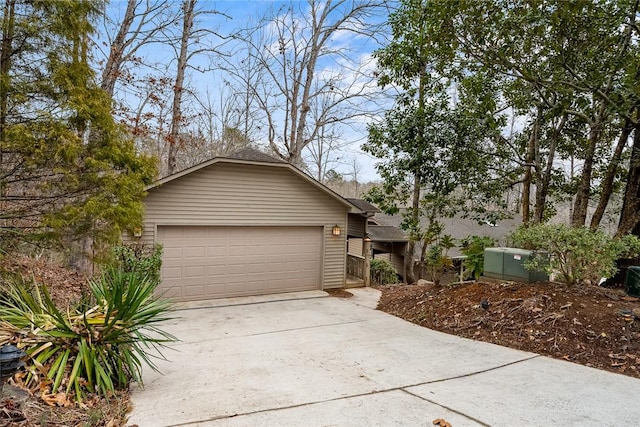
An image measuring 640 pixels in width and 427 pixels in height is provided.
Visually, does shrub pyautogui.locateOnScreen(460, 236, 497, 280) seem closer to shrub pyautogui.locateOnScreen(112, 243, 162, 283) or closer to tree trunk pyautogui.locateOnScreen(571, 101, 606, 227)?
tree trunk pyautogui.locateOnScreen(571, 101, 606, 227)

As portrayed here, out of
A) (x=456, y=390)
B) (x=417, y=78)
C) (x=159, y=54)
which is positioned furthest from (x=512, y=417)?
(x=159, y=54)

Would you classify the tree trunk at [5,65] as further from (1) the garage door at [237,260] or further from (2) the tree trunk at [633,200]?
(2) the tree trunk at [633,200]

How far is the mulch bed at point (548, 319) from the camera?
4.96m

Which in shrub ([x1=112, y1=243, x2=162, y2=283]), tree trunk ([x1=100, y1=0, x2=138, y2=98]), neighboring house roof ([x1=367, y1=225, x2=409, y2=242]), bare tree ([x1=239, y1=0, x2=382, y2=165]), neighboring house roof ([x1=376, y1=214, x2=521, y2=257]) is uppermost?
bare tree ([x1=239, y1=0, x2=382, y2=165])

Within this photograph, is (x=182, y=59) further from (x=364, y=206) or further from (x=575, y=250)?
(x=575, y=250)

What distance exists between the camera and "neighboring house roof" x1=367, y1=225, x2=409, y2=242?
14758 mm

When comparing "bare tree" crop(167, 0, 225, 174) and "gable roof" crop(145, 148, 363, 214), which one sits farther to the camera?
"bare tree" crop(167, 0, 225, 174)

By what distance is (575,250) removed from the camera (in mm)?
6035

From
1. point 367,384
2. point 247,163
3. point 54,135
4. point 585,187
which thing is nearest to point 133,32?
point 247,163

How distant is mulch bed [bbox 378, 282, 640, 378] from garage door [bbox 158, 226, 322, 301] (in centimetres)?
351

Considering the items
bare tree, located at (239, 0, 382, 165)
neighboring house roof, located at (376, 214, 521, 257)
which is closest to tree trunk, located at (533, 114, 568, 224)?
neighboring house roof, located at (376, 214, 521, 257)

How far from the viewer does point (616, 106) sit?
7027 millimetres

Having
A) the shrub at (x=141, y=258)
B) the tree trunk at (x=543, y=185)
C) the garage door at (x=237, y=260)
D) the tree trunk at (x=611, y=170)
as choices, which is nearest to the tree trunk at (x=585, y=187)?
the tree trunk at (x=611, y=170)

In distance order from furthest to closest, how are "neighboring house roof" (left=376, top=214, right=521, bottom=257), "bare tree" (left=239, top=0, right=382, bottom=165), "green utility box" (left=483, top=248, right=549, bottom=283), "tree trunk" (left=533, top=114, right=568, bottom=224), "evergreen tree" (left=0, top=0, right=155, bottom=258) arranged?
"neighboring house roof" (left=376, top=214, right=521, bottom=257)
"bare tree" (left=239, top=0, right=382, bottom=165)
"tree trunk" (left=533, top=114, right=568, bottom=224)
"green utility box" (left=483, top=248, right=549, bottom=283)
"evergreen tree" (left=0, top=0, right=155, bottom=258)
